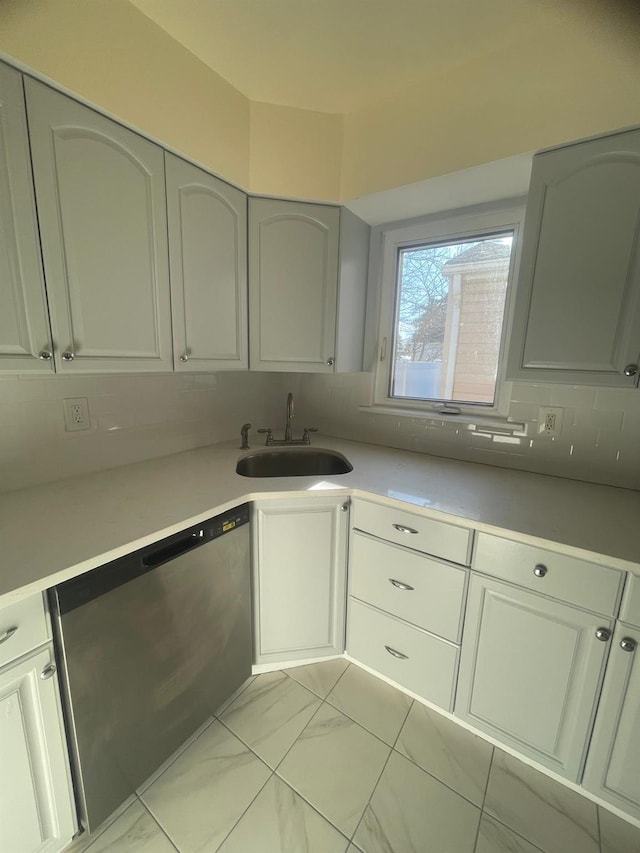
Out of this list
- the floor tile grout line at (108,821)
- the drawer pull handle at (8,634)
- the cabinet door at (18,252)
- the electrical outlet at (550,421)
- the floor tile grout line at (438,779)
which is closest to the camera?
the drawer pull handle at (8,634)

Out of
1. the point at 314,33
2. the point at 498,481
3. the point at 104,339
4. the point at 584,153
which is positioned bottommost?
the point at 498,481

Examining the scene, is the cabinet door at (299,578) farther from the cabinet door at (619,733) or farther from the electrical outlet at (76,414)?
the cabinet door at (619,733)

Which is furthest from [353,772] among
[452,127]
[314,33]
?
[314,33]

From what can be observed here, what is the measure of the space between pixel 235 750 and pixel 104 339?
1564 millimetres

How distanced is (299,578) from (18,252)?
1.47 m

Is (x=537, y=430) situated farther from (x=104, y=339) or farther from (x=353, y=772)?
(x=104, y=339)

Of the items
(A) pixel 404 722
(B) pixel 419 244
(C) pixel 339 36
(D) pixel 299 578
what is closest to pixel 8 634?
(D) pixel 299 578

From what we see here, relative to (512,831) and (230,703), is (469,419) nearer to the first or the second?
(512,831)

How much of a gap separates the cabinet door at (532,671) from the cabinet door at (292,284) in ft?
4.12

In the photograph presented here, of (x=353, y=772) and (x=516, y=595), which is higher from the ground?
(x=516, y=595)

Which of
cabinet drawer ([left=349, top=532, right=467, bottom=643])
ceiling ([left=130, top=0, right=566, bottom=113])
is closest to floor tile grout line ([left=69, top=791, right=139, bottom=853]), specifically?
cabinet drawer ([left=349, top=532, right=467, bottom=643])

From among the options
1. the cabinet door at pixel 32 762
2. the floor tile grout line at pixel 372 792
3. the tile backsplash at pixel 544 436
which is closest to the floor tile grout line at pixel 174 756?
the cabinet door at pixel 32 762

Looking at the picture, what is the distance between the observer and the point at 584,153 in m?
1.11

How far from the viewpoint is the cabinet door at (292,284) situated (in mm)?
1592
